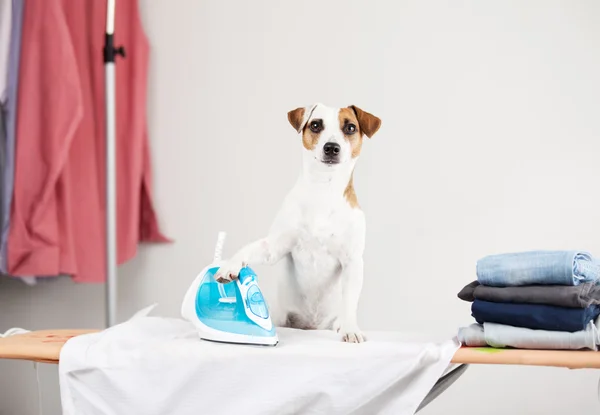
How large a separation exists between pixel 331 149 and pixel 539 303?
47 cm

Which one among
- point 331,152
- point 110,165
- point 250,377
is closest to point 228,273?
point 250,377

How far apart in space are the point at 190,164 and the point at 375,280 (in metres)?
0.67

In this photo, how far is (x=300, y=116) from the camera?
1.41 metres

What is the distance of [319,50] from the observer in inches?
79.5

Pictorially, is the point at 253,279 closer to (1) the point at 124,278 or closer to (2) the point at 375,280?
(2) the point at 375,280

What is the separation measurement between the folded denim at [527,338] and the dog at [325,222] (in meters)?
0.24

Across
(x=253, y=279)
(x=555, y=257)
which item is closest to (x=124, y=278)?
(x=253, y=279)

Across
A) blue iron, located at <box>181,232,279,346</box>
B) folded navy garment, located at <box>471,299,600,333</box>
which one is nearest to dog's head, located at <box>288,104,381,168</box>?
blue iron, located at <box>181,232,279,346</box>

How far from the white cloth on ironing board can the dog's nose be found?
0.36 metres

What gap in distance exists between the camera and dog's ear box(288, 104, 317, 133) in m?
1.39

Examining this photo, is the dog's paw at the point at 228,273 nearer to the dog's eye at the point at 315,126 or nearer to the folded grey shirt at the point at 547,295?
the dog's eye at the point at 315,126

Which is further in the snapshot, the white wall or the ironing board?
the white wall

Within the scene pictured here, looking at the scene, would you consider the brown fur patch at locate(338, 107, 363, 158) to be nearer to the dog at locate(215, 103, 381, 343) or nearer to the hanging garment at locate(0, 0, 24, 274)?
the dog at locate(215, 103, 381, 343)

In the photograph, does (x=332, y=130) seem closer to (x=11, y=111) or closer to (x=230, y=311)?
(x=230, y=311)
